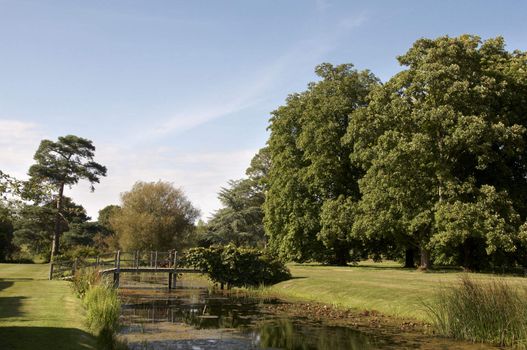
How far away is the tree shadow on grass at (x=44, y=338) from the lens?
1093 cm

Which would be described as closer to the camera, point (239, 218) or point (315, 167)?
point (315, 167)

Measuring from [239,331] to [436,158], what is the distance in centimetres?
2205

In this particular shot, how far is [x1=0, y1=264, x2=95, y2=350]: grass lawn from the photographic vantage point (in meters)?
11.3

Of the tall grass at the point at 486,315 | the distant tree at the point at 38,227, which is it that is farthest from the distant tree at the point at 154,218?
the tall grass at the point at 486,315

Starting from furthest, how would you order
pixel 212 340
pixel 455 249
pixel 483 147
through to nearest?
1. pixel 455 249
2. pixel 483 147
3. pixel 212 340

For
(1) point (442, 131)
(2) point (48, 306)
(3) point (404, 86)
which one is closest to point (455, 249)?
(1) point (442, 131)

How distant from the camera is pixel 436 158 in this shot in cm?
3522

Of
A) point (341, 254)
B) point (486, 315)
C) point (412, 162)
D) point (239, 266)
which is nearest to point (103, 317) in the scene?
point (486, 315)

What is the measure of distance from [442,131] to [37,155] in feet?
163

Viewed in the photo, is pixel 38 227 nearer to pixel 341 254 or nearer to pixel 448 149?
pixel 341 254

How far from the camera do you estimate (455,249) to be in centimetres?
3894

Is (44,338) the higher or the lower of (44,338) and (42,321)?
the lower

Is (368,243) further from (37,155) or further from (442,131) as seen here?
(37,155)

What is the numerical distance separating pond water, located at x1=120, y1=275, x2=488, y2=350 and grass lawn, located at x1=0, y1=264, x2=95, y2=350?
7.36 ft
